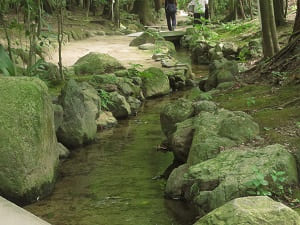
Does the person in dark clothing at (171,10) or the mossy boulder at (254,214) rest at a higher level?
the person in dark clothing at (171,10)

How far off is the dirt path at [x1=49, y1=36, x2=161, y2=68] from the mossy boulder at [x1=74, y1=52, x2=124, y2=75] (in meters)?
1.01

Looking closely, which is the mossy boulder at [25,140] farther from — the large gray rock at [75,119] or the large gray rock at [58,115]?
the large gray rock at [75,119]

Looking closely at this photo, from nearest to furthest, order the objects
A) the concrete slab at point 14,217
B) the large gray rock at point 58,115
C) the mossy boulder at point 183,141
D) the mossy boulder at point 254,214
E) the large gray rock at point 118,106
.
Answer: the mossy boulder at point 254,214 → the concrete slab at point 14,217 → the mossy boulder at point 183,141 → the large gray rock at point 58,115 → the large gray rock at point 118,106

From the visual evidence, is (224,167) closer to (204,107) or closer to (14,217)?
(14,217)

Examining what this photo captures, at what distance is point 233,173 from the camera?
15.3 ft

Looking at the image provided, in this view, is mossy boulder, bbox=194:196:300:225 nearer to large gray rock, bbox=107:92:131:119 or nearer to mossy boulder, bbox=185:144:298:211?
mossy boulder, bbox=185:144:298:211

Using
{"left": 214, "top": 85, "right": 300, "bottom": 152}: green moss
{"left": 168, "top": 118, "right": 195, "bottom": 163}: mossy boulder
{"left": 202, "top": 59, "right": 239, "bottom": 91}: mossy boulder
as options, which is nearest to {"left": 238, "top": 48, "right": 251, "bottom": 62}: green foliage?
{"left": 202, "top": 59, "right": 239, "bottom": 91}: mossy boulder

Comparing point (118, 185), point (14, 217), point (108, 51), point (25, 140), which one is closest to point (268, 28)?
point (118, 185)

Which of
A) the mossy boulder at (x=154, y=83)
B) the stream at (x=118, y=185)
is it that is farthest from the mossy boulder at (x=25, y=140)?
the mossy boulder at (x=154, y=83)

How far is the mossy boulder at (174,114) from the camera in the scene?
727 cm

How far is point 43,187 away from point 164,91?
6768mm

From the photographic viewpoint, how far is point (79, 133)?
306 inches

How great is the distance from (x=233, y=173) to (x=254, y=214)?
139cm

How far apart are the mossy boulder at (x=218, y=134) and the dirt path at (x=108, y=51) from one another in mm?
7694
